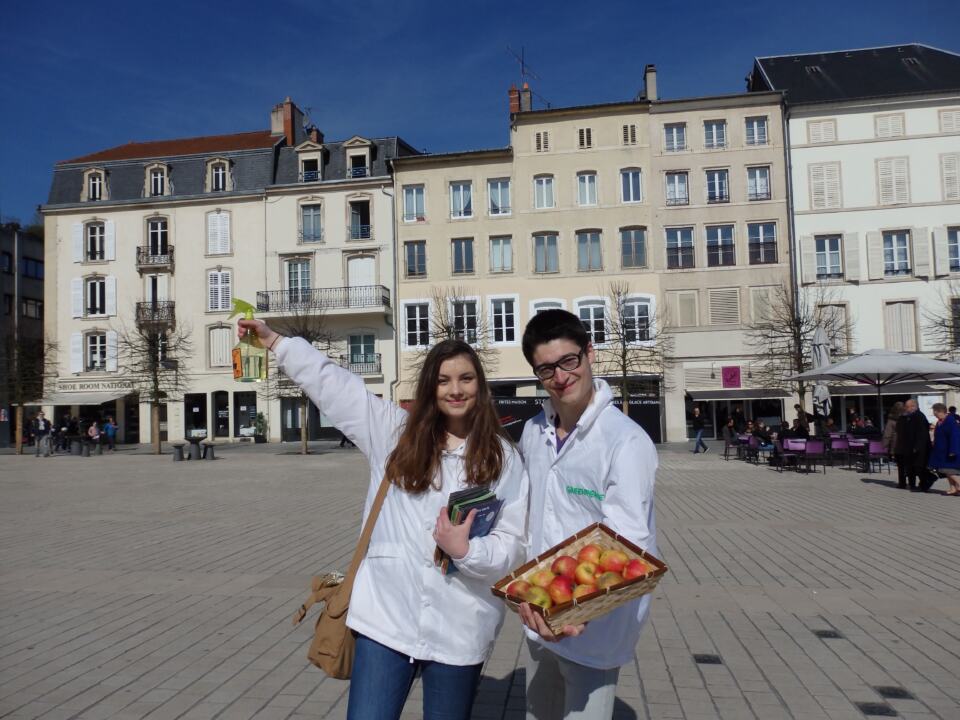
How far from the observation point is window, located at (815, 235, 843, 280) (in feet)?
118

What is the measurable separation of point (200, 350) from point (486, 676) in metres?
40.2

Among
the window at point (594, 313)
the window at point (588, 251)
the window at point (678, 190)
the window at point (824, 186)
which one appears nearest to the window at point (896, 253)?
the window at point (824, 186)

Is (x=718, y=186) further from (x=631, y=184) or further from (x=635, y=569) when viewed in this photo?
(x=635, y=569)

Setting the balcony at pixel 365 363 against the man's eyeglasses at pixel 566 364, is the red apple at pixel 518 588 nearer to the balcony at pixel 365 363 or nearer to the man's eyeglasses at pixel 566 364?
the man's eyeglasses at pixel 566 364

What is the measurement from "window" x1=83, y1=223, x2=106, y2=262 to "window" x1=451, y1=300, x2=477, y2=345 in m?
20.6

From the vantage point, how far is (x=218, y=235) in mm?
42656

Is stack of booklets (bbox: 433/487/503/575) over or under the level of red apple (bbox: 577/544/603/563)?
over

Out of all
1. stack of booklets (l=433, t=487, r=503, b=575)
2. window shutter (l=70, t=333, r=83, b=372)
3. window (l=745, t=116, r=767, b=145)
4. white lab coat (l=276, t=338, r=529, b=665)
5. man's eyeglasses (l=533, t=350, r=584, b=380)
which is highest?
window (l=745, t=116, r=767, b=145)

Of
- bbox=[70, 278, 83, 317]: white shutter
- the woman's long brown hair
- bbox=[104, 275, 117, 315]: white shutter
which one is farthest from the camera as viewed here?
bbox=[70, 278, 83, 317]: white shutter

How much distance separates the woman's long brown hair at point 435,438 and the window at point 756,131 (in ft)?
123

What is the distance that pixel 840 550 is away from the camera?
8531 millimetres

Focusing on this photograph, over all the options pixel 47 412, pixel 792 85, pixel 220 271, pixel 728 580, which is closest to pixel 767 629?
pixel 728 580

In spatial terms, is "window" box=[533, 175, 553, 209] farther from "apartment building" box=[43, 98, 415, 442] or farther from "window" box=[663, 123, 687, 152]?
"apartment building" box=[43, 98, 415, 442]

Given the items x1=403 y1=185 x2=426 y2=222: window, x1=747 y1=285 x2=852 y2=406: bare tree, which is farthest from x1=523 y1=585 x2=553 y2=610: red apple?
x1=403 y1=185 x2=426 y2=222: window
